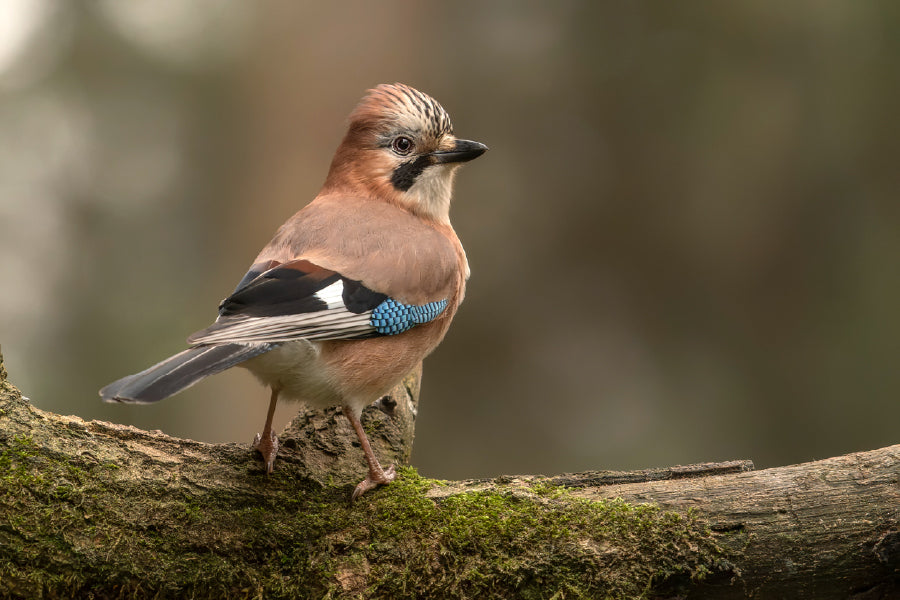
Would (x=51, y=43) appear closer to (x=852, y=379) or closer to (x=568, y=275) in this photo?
(x=568, y=275)

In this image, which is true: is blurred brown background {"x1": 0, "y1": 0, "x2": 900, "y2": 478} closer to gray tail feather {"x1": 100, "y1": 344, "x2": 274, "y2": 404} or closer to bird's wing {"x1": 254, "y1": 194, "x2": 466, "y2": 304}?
bird's wing {"x1": 254, "y1": 194, "x2": 466, "y2": 304}

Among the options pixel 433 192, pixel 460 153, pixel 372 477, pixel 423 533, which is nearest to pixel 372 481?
pixel 372 477

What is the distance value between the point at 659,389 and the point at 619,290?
103 cm

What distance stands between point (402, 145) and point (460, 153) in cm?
34

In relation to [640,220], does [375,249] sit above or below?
below

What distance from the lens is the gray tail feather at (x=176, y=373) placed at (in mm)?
2457

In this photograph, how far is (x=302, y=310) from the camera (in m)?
3.31

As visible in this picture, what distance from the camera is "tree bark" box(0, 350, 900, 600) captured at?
275 centimetres

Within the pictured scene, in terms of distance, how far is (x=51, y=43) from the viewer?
9.33 meters

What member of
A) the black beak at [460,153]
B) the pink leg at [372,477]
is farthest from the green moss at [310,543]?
the black beak at [460,153]

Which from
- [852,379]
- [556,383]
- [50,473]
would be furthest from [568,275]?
[50,473]

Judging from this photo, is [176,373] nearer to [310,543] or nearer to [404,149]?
[310,543]

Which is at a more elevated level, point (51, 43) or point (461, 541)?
point (51, 43)

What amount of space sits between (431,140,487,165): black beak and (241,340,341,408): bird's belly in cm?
161
